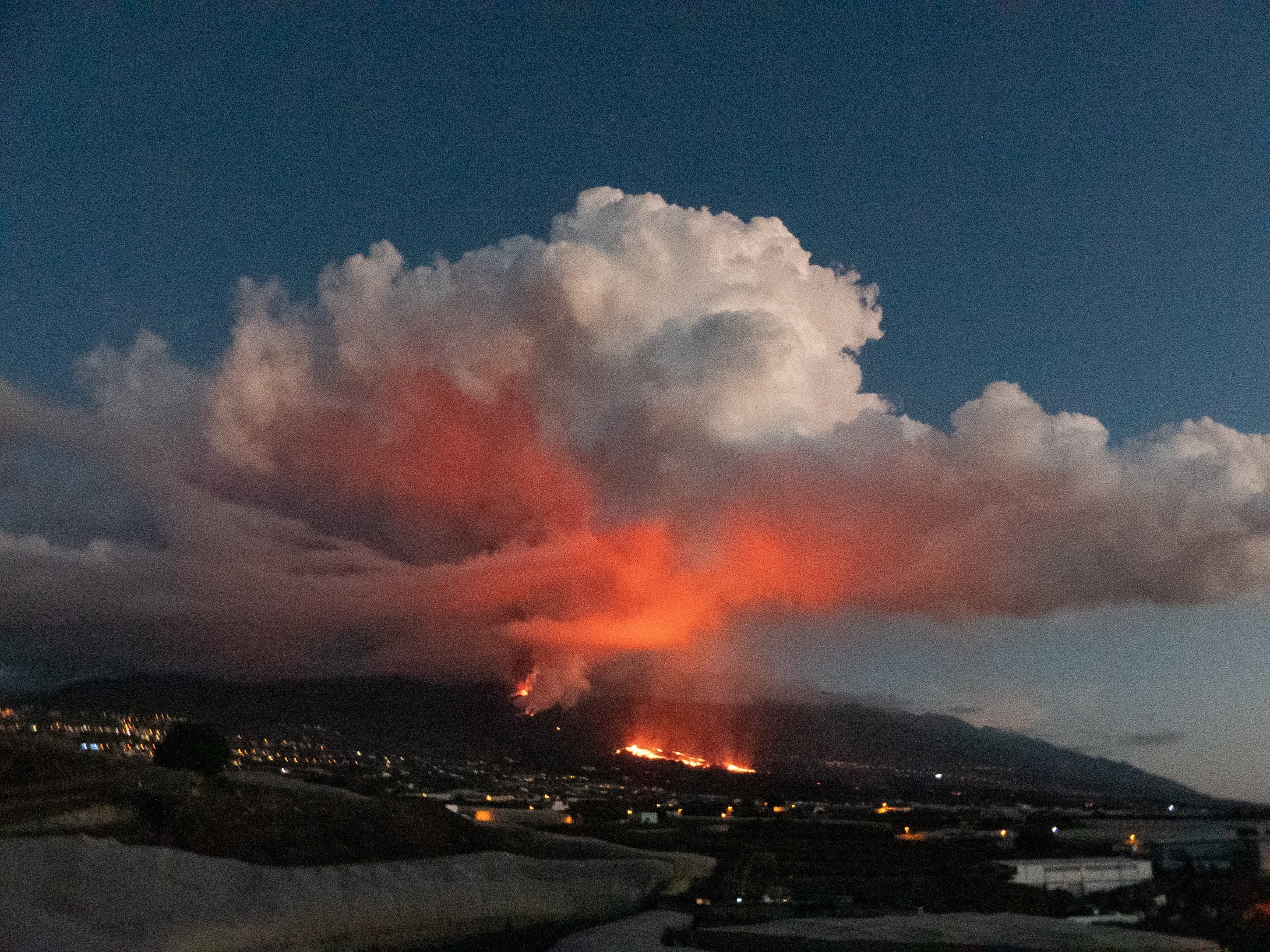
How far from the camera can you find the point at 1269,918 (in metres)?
45.1

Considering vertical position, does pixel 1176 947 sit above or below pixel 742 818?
above

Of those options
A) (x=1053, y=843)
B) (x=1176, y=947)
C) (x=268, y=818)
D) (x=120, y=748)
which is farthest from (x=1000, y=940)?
(x=120, y=748)

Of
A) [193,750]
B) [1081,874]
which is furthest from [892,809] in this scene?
[193,750]

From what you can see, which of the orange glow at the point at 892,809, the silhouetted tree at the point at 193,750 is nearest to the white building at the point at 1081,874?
the silhouetted tree at the point at 193,750

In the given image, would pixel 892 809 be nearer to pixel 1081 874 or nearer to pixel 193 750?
pixel 1081 874

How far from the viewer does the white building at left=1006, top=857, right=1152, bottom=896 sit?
76500 mm

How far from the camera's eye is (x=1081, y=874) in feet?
264

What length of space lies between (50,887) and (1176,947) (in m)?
31.8

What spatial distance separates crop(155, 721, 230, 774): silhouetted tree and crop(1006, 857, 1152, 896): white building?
173 feet

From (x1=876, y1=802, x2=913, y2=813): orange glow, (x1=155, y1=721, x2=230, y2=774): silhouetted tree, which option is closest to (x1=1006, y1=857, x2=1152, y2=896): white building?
(x1=155, y1=721, x2=230, y2=774): silhouetted tree

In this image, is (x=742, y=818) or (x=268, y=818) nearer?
(x=268, y=818)

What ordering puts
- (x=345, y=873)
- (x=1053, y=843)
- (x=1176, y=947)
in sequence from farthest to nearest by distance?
(x=1053, y=843) → (x=345, y=873) → (x=1176, y=947)

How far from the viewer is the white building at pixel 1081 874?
251 ft

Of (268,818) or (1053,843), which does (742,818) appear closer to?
(1053,843)
